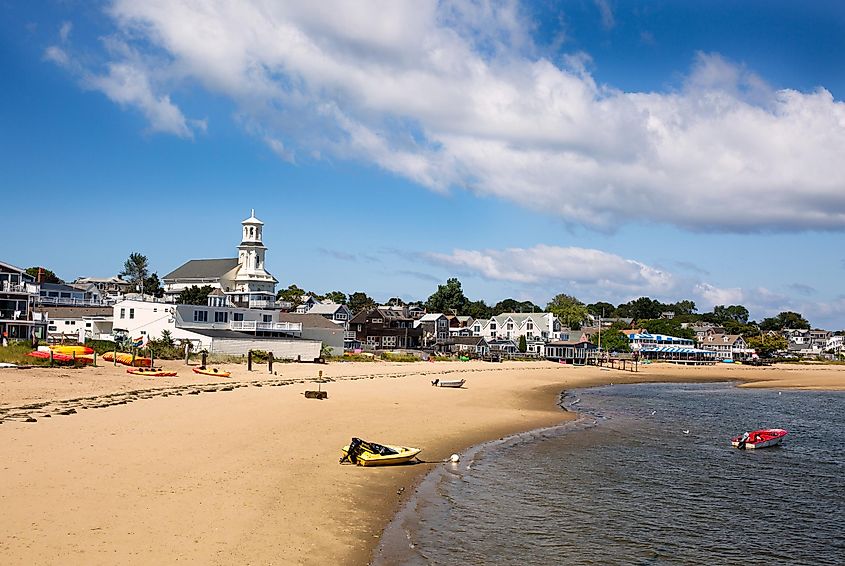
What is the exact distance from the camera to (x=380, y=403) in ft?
133

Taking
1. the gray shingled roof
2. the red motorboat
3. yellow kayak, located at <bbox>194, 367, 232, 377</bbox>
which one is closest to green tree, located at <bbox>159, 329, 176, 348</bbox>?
yellow kayak, located at <bbox>194, 367, 232, 377</bbox>

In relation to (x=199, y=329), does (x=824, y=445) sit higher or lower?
lower

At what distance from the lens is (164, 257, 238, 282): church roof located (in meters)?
134

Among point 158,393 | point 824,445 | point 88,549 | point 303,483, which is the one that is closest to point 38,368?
point 158,393

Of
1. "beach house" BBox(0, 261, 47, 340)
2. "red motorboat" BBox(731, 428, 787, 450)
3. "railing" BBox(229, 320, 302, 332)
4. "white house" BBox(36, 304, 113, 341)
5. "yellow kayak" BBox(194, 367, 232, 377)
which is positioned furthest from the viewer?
"white house" BBox(36, 304, 113, 341)

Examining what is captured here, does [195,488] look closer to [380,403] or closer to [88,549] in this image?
[88,549]

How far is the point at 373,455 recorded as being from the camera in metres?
23.7

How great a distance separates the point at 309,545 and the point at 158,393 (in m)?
24.1

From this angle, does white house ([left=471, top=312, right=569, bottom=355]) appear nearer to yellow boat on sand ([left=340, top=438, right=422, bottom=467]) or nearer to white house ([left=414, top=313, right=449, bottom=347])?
white house ([left=414, top=313, right=449, bottom=347])

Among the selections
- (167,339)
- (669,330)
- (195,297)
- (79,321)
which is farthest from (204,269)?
(669,330)

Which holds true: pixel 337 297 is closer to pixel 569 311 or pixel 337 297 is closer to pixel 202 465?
pixel 569 311

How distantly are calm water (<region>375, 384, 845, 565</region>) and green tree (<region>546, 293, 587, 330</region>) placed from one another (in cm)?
12757

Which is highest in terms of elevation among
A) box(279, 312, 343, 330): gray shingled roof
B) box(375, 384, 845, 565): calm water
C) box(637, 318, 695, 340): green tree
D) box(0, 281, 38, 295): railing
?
box(0, 281, 38, 295): railing

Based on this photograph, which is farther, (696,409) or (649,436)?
(696,409)
